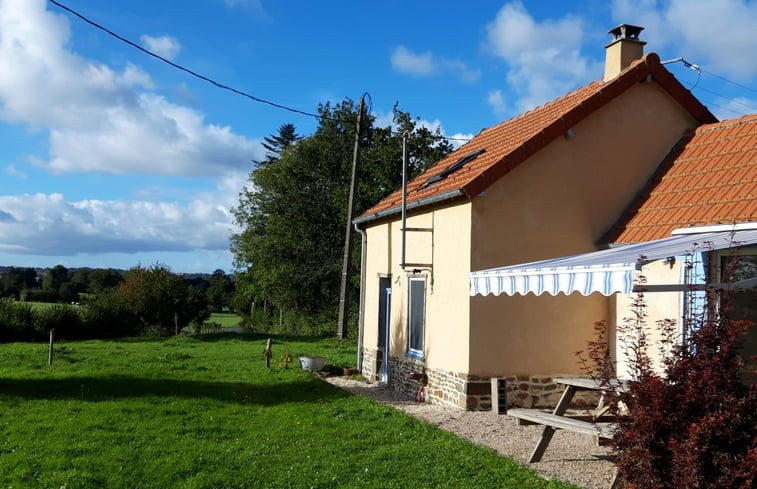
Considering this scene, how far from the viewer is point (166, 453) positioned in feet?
31.1

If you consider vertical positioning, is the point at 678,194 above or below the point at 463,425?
above

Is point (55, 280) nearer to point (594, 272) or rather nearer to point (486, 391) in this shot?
point (486, 391)

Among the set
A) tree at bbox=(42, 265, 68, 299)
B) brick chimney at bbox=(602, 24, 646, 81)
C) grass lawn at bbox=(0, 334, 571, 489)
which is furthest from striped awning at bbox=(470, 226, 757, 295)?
tree at bbox=(42, 265, 68, 299)

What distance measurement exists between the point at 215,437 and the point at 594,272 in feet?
20.8

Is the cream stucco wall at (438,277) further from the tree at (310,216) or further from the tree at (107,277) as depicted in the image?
the tree at (107,277)

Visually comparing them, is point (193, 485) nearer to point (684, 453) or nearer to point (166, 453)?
point (166, 453)

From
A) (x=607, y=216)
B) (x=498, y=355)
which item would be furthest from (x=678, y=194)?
(x=498, y=355)

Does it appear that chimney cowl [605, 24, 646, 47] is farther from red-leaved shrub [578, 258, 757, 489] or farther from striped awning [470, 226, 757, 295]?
red-leaved shrub [578, 258, 757, 489]

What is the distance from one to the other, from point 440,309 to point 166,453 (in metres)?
6.27

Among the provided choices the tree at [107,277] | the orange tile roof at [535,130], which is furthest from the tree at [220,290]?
the orange tile roof at [535,130]

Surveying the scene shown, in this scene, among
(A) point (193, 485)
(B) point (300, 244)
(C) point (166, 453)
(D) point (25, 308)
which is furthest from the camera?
(B) point (300, 244)

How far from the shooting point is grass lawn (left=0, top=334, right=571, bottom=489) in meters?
8.20

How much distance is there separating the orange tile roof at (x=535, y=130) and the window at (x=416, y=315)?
70.5 inches

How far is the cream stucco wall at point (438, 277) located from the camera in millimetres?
12836
